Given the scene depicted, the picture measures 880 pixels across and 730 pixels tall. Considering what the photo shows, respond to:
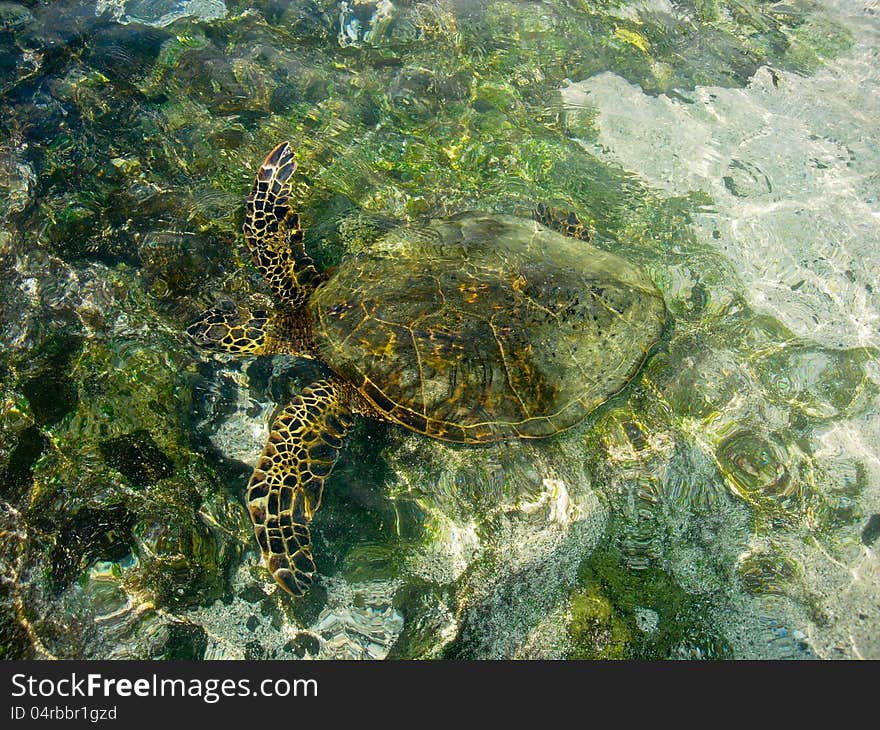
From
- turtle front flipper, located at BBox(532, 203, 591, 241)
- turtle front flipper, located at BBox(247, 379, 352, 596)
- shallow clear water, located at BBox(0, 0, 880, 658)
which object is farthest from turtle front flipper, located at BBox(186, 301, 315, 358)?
turtle front flipper, located at BBox(532, 203, 591, 241)

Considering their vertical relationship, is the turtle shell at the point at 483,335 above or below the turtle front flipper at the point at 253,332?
above

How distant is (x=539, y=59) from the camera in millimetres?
5867

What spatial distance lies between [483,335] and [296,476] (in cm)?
145

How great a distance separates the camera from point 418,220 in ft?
14.7

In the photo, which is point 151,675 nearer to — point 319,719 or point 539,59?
point 319,719

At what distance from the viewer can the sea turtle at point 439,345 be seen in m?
3.40

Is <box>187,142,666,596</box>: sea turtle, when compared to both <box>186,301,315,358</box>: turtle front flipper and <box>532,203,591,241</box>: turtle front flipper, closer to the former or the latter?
<box>186,301,315,358</box>: turtle front flipper

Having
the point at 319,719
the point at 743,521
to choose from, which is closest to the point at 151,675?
the point at 319,719

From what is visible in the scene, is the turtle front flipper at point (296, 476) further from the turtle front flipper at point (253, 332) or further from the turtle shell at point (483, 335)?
the turtle front flipper at point (253, 332)

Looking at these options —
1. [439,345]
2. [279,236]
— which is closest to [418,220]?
[279,236]

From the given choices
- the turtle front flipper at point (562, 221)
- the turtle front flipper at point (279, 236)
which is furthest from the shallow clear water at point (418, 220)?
the turtle front flipper at point (279, 236)

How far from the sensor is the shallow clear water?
3.22m

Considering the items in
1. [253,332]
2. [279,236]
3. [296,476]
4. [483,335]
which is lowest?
[296,476]

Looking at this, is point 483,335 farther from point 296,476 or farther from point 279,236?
point 279,236
